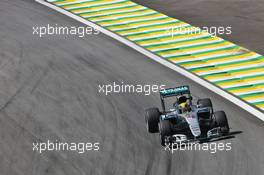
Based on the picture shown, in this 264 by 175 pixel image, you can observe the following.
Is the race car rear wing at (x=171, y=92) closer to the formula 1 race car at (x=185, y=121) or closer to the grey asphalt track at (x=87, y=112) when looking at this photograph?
the formula 1 race car at (x=185, y=121)

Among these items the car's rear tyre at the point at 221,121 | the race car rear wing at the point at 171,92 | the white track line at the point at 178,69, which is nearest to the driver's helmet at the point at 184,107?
the race car rear wing at the point at 171,92

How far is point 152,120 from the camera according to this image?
811 inches

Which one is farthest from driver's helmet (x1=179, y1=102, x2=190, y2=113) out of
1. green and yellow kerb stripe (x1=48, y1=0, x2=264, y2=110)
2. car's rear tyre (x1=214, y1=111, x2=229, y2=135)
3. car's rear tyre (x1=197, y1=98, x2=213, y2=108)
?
green and yellow kerb stripe (x1=48, y1=0, x2=264, y2=110)

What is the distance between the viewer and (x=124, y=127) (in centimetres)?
2131

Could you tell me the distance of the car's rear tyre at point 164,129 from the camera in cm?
1966

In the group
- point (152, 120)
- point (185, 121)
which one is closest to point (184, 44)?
point (152, 120)

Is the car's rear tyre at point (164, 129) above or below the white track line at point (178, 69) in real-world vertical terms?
below

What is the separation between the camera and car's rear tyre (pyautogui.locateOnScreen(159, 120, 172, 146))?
19.7 m

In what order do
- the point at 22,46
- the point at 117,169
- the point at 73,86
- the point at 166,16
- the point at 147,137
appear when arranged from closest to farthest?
the point at 117,169
the point at 147,137
the point at 73,86
the point at 22,46
the point at 166,16

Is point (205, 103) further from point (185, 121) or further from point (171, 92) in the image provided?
point (171, 92)

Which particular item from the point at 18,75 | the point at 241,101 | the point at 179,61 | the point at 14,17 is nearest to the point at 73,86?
the point at 18,75

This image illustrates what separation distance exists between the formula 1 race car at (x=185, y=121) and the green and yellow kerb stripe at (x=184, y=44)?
3.03 m

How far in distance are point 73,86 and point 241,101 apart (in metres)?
6.46

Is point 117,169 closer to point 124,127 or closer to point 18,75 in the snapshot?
point 124,127
